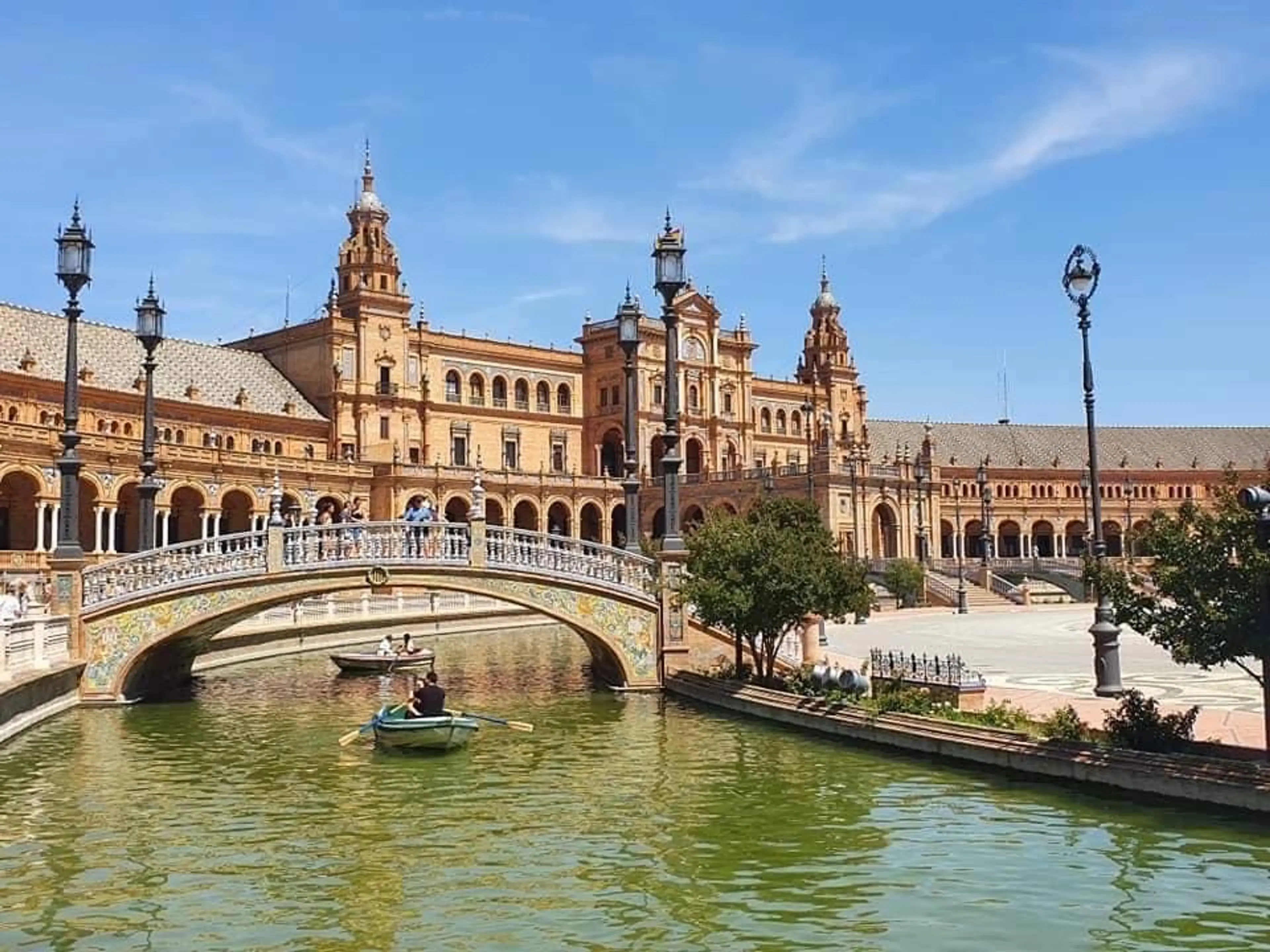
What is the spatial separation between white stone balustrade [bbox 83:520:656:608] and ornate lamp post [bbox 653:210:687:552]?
142 cm

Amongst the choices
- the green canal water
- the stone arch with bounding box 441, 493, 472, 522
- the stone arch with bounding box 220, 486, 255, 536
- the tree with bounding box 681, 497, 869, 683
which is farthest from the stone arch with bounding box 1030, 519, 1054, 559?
the green canal water

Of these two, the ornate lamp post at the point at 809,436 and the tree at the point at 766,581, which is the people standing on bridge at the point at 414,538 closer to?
the tree at the point at 766,581

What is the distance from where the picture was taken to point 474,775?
18.7m

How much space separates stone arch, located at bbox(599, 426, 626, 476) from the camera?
89750 millimetres

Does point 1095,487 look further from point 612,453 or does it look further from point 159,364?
point 612,453

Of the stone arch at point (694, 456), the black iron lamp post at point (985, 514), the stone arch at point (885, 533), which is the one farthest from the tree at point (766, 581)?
the stone arch at point (694, 456)

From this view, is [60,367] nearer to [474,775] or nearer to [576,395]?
[576,395]

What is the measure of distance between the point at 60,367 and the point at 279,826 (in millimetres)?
54522

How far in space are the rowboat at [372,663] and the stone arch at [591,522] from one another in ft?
166

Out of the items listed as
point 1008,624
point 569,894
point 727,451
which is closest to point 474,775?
point 569,894

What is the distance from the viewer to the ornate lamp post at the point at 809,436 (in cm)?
7481

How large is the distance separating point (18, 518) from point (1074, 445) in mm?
87709

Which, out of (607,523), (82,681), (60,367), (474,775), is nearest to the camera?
(474,775)

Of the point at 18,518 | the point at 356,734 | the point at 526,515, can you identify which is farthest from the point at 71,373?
the point at 526,515
